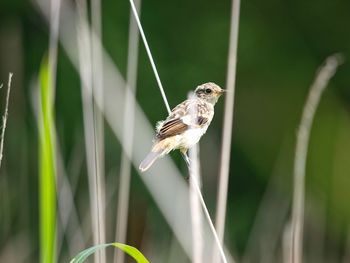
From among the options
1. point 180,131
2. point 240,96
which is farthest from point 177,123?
point 240,96

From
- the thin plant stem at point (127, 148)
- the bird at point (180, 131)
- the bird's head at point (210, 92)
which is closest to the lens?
the thin plant stem at point (127, 148)

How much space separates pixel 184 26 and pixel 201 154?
3.15 meters

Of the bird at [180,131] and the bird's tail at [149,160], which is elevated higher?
the bird at [180,131]

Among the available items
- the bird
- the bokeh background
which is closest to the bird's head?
the bird

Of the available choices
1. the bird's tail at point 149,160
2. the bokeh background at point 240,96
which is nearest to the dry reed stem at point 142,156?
the bird's tail at point 149,160

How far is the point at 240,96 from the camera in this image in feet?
34.0

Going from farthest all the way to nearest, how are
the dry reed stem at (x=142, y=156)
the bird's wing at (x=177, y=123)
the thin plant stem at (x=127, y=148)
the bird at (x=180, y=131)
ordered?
1. the bird's wing at (x=177, y=123)
2. the bird at (x=180, y=131)
3. the dry reed stem at (x=142, y=156)
4. the thin plant stem at (x=127, y=148)

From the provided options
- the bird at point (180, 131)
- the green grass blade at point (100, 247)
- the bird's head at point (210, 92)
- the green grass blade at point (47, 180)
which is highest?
the bird's head at point (210, 92)

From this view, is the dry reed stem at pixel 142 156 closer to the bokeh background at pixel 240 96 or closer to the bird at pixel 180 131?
the bird at pixel 180 131

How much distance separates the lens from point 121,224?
3.48 meters

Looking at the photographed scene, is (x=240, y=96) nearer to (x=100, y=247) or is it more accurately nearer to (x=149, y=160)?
(x=149, y=160)

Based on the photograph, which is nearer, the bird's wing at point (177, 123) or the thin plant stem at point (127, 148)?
the thin plant stem at point (127, 148)

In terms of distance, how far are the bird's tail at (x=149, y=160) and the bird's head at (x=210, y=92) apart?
2.74 feet

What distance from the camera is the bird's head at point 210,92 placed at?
15.6 feet
